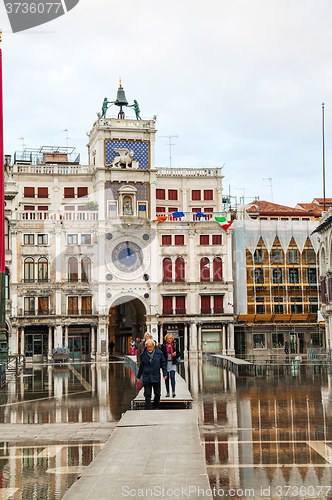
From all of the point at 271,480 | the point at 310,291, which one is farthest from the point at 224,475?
the point at 310,291

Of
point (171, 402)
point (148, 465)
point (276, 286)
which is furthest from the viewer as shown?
point (276, 286)

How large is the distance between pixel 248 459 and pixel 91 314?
189 feet

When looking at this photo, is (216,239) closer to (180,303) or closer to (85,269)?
(180,303)

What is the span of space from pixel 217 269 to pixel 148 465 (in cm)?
6211

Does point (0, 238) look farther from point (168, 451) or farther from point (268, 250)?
point (268, 250)

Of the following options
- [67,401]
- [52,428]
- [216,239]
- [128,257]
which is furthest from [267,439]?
[216,239]

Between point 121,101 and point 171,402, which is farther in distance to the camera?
point 121,101

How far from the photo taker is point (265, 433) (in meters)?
14.7

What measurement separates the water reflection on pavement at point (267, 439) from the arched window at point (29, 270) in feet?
145

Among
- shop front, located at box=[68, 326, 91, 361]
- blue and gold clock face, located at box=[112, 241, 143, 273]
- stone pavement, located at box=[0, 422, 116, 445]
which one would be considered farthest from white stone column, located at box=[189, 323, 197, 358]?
stone pavement, located at box=[0, 422, 116, 445]

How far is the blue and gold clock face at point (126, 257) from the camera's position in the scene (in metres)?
70.2

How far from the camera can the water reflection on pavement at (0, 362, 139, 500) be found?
34.1 ft

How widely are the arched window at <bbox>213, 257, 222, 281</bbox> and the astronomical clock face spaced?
23.3 ft

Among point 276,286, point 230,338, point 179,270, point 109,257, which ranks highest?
point 109,257
